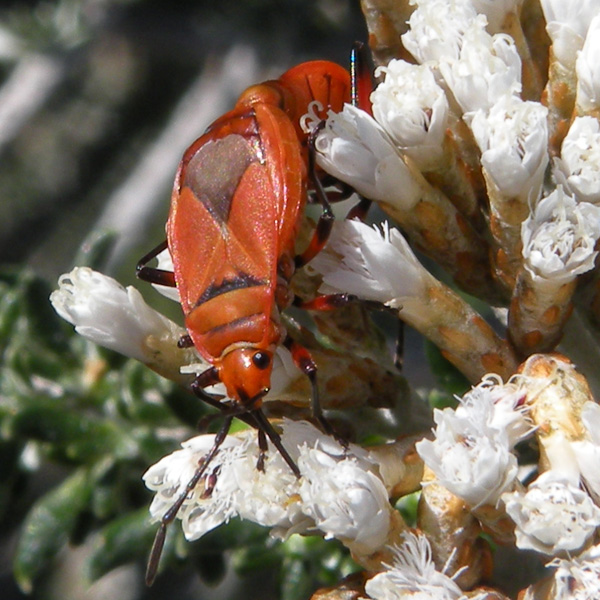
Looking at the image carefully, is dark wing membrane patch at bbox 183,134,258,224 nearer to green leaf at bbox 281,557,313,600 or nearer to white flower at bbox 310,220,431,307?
white flower at bbox 310,220,431,307

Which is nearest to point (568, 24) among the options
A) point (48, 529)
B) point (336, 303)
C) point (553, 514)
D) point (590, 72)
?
point (590, 72)

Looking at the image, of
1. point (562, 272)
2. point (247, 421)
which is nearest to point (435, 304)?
point (562, 272)

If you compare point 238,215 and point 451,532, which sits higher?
point 238,215

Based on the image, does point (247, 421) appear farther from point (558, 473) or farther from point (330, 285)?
point (558, 473)

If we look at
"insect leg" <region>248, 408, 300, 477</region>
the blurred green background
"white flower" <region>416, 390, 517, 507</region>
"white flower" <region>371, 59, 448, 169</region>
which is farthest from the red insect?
the blurred green background

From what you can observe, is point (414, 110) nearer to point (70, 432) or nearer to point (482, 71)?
point (482, 71)
